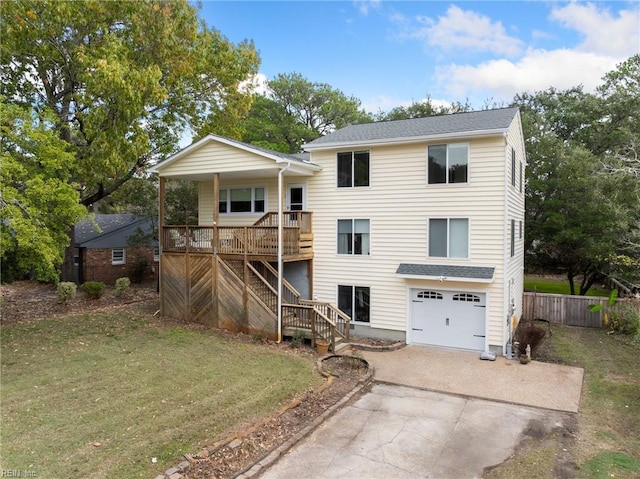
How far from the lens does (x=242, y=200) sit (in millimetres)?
16422

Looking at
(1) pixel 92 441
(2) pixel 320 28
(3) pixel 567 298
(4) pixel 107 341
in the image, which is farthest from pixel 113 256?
(3) pixel 567 298

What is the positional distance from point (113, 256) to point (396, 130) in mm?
18714

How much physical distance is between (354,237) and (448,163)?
4.03m

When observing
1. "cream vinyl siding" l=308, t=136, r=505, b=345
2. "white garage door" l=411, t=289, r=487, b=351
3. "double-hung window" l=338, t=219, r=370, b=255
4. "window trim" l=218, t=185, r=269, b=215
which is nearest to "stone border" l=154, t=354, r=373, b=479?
"white garage door" l=411, t=289, r=487, b=351

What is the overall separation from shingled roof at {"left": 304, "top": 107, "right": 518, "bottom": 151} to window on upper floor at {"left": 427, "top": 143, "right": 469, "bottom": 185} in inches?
20.0

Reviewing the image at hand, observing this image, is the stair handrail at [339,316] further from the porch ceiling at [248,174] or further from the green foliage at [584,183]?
the green foliage at [584,183]

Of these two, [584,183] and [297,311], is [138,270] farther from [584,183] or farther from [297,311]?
[584,183]

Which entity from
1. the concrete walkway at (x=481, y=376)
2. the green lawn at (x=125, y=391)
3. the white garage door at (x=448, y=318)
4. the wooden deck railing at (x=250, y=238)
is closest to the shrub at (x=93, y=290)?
the green lawn at (x=125, y=391)

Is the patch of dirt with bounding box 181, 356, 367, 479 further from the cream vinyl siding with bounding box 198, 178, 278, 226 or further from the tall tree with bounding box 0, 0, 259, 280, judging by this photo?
the tall tree with bounding box 0, 0, 259, 280

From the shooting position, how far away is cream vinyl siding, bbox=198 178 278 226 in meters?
15.8

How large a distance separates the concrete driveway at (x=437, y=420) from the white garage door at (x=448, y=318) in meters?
1.13

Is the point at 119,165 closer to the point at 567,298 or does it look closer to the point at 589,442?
the point at 589,442

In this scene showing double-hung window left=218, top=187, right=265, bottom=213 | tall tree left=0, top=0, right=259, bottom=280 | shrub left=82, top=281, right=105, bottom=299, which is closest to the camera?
tall tree left=0, top=0, right=259, bottom=280

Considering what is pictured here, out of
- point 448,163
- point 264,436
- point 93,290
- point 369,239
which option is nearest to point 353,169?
point 369,239
